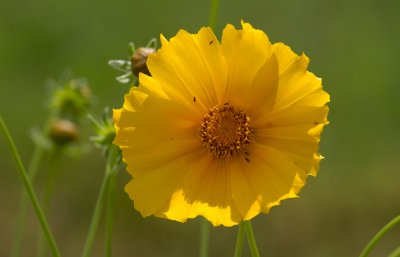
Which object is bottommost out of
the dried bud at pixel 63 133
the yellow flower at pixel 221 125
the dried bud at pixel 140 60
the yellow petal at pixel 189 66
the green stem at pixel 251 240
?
the green stem at pixel 251 240

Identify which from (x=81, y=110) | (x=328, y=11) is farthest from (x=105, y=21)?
(x=81, y=110)

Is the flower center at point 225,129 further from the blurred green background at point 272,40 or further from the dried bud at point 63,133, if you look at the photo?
the blurred green background at point 272,40

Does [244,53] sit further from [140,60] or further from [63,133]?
[63,133]

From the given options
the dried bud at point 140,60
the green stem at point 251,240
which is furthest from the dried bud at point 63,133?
the green stem at point 251,240

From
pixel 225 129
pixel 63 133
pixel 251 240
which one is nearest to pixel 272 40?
→ pixel 63 133

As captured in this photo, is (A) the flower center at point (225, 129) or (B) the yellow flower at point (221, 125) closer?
(B) the yellow flower at point (221, 125)

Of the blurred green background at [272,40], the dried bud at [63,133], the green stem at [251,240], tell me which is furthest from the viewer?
the blurred green background at [272,40]

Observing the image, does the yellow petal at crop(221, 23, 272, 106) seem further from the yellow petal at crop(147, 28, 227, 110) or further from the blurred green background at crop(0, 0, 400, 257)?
the blurred green background at crop(0, 0, 400, 257)
